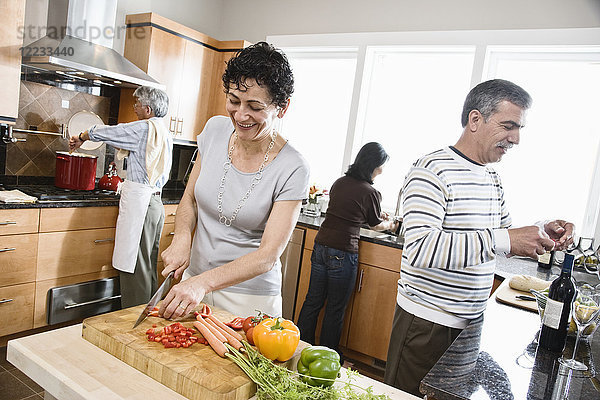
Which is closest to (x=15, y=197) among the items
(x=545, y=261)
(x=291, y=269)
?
(x=291, y=269)

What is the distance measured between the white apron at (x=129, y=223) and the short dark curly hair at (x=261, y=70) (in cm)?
185

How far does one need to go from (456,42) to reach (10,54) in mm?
2773

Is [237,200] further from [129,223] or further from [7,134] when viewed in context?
[7,134]

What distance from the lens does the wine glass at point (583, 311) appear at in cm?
125

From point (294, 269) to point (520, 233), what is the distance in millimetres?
2059

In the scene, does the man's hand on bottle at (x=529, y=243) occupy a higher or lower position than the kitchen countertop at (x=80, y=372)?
higher

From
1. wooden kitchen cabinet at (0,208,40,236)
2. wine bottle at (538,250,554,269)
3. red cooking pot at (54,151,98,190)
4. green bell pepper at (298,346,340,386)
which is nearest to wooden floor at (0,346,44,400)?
wooden kitchen cabinet at (0,208,40,236)

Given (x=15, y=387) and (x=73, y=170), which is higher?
(x=73, y=170)

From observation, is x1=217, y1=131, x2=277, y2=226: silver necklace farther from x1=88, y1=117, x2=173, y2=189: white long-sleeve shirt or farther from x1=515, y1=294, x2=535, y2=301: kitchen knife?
x1=88, y1=117, x2=173, y2=189: white long-sleeve shirt

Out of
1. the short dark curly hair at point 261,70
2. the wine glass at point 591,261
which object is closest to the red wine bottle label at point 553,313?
the short dark curly hair at point 261,70

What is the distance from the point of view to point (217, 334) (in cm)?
113

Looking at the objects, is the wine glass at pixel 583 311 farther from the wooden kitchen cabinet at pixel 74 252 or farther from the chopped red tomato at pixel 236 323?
the wooden kitchen cabinet at pixel 74 252

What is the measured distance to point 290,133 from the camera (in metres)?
4.23

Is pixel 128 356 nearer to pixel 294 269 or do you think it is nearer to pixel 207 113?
pixel 294 269
